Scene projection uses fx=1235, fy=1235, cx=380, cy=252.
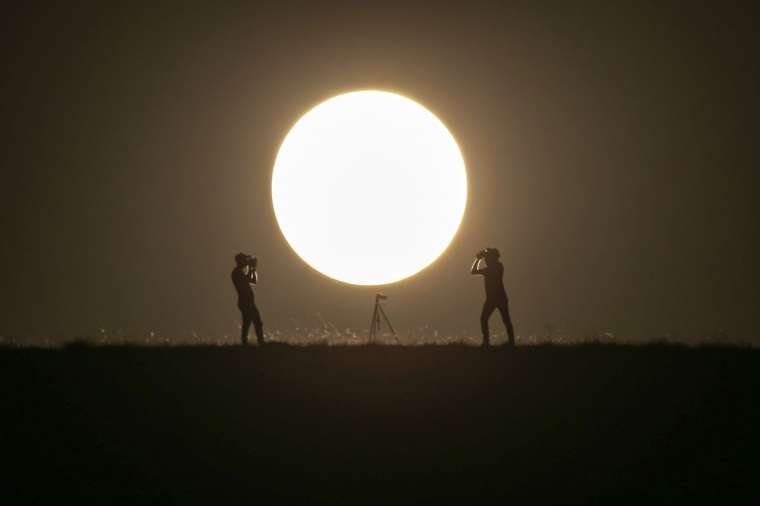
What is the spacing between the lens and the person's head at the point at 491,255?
31.2 m

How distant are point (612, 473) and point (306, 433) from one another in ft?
20.6

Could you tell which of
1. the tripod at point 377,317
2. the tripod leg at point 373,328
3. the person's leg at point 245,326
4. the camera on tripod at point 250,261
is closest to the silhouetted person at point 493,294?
the tripod at point 377,317

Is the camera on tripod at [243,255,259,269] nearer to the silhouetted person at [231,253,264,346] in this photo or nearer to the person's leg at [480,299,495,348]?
the silhouetted person at [231,253,264,346]

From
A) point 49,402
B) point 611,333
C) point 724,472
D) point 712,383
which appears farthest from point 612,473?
point 49,402

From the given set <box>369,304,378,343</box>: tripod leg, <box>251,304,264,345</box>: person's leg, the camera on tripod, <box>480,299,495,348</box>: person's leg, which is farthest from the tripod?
the camera on tripod

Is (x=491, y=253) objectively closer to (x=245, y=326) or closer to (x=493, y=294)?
(x=493, y=294)

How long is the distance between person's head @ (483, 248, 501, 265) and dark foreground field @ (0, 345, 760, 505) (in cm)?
271

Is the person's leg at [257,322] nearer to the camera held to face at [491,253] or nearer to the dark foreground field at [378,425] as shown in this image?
the dark foreground field at [378,425]

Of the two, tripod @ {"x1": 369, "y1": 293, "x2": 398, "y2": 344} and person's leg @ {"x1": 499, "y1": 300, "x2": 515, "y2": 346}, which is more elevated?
tripod @ {"x1": 369, "y1": 293, "x2": 398, "y2": 344}

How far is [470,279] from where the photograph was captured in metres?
74.2

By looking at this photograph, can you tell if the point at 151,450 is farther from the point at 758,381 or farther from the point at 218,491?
the point at 758,381

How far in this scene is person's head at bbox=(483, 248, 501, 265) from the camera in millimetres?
31156

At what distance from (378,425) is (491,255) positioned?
22.8ft

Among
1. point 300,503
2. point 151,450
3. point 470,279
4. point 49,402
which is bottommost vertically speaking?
point 300,503
